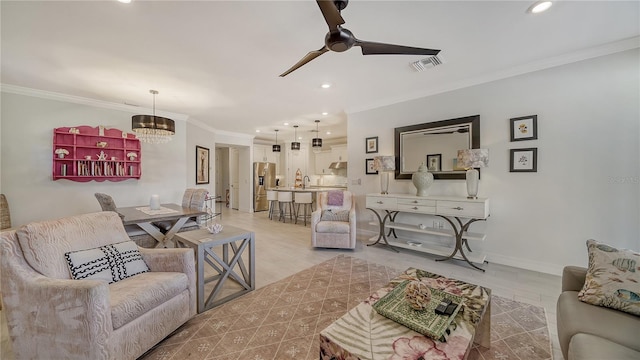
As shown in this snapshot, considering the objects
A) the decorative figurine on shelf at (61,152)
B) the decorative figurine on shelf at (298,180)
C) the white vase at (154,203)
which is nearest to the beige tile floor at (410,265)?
the white vase at (154,203)

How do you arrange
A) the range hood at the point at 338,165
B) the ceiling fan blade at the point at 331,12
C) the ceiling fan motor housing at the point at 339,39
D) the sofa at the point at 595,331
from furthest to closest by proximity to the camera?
the range hood at the point at 338,165 → the ceiling fan motor housing at the point at 339,39 → the ceiling fan blade at the point at 331,12 → the sofa at the point at 595,331

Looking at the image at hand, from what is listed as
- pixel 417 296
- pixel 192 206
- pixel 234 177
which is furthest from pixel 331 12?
pixel 234 177

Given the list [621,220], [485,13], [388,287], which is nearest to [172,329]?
[388,287]

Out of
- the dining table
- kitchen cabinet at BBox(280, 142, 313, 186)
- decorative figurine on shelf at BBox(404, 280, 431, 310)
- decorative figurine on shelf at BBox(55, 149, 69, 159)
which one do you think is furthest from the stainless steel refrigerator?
decorative figurine on shelf at BBox(404, 280, 431, 310)

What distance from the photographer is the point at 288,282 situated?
104 inches

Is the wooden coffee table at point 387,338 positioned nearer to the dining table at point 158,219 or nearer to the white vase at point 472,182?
the white vase at point 472,182

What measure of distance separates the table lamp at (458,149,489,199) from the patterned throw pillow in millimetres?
1616

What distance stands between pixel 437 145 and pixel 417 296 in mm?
2939

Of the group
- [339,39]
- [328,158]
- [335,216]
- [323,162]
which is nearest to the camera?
[339,39]

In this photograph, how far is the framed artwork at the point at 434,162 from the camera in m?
3.65

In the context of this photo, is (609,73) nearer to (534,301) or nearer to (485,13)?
(485,13)

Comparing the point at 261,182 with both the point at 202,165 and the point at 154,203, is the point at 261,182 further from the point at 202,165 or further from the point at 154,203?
the point at 154,203

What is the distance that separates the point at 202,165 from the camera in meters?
6.12

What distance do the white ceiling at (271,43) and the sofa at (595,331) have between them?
2.25 meters
